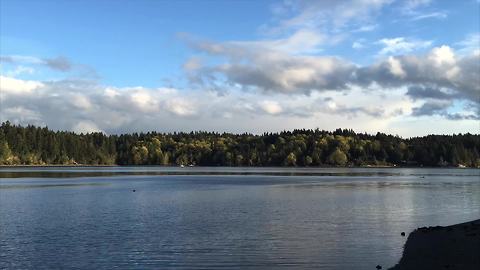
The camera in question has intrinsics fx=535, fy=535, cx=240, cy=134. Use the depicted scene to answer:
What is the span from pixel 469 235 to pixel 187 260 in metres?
16.0

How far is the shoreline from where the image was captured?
2334 cm

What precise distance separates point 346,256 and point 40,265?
15098 mm

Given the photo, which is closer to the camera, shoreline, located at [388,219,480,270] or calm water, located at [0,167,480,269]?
shoreline, located at [388,219,480,270]

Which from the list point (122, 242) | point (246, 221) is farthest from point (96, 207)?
point (122, 242)

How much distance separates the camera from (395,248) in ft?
96.9

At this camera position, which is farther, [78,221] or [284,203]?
[284,203]

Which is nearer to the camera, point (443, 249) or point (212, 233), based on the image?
point (443, 249)

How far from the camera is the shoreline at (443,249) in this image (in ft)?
76.6

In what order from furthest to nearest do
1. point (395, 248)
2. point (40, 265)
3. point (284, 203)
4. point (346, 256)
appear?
point (284, 203) → point (395, 248) → point (346, 256) → point (40, 265)

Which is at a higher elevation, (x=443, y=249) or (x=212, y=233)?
(x=443, y=249)

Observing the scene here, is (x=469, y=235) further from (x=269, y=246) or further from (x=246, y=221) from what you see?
(x=246, y=221)

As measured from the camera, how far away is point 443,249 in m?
26.9

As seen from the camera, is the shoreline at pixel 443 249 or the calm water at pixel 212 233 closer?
the shoreline at pixel 443 249

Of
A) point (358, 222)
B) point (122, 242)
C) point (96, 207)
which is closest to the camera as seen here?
point (122, 242)
